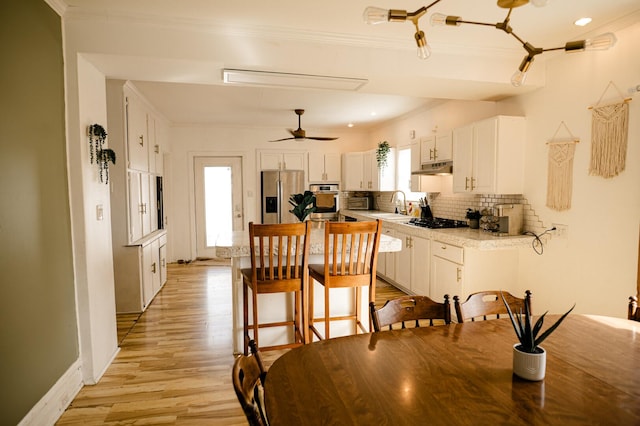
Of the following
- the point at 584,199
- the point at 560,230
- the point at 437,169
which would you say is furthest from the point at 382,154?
the point at 584,199

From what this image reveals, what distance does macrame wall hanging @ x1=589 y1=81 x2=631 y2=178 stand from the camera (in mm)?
2723

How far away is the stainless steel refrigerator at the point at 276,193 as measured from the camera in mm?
7129

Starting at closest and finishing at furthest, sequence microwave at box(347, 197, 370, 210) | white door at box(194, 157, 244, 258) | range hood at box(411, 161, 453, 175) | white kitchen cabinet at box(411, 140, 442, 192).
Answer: range hood at box(411, 161, 453, 175) < white kitchen cabinet at box(411, 140, 442, 192) < white door at box(194, 157, 244, 258) < microwave at box(347, 197, 370, 210)

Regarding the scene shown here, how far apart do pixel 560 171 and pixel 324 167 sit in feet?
15.3

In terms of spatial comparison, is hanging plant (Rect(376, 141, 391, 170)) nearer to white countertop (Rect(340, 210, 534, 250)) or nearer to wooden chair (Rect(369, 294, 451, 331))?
white countertop (Rect(340, 210, 534, 250))

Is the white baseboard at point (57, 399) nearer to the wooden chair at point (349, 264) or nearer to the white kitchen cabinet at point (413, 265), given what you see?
the wooden chair at point (349, 264)

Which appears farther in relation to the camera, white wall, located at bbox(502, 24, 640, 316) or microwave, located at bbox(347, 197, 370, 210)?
microwave, located at bbox(347, 197, 370, 210)

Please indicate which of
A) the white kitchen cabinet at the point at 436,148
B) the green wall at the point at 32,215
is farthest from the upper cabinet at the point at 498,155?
the green wall at the point at 32,215

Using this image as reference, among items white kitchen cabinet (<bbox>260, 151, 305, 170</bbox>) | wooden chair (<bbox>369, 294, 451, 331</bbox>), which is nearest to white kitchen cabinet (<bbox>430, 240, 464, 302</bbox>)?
wooden chair (<bbox>369, 294, 451, 331</bbox>)

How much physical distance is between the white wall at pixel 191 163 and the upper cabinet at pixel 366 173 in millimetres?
1132

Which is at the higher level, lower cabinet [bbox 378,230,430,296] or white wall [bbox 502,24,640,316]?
white wall [bbox 502,24,640,316]

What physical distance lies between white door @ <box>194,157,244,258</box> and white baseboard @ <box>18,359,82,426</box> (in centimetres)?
452

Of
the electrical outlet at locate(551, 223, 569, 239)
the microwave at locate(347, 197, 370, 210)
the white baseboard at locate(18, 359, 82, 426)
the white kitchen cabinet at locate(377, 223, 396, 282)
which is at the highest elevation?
the microwave at locate(347, 197, 370, 210)

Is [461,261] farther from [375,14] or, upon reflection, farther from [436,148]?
[375,14]
